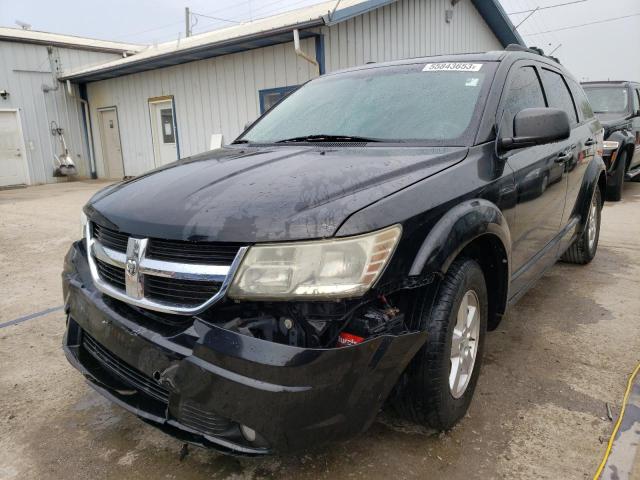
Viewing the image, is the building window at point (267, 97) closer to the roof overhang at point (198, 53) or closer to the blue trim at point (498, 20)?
the roof overhang at point (198, 53)

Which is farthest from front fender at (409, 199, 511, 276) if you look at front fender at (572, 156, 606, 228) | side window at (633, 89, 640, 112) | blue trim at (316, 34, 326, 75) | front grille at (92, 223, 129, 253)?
side window at (633, 89, 640, 112)

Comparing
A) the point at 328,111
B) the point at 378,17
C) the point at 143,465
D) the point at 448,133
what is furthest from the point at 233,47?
the point at 143,465

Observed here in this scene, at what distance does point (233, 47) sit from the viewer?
10281mm

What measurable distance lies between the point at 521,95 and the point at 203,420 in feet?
8.24

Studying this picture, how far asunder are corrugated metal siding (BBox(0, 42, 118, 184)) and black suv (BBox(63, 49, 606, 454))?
46.4 ft

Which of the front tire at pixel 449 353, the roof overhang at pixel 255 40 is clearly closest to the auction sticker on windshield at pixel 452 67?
the front tire at pixel 449 353

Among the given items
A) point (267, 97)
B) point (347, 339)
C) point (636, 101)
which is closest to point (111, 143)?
point (267, 97)

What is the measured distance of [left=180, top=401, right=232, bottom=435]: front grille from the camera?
1.73m

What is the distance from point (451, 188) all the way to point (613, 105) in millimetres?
8262

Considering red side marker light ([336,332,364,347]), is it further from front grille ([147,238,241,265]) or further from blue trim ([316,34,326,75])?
blue trim ([316,34,326,75])

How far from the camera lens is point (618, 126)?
802 cm

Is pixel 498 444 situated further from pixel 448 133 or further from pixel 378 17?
pixel 378 17

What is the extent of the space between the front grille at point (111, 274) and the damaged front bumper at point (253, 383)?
18 centimetres

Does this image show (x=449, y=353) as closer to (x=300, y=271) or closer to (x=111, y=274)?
(x=300, y=271)
